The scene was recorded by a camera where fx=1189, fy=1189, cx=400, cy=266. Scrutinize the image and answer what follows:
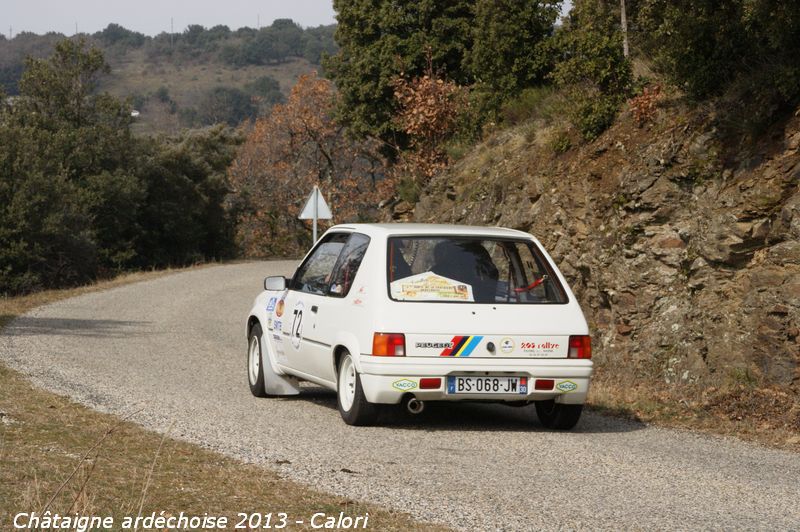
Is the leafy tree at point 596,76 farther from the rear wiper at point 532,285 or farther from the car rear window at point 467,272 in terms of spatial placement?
the rear wiper at point 532,285

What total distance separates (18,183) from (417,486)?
106 feet

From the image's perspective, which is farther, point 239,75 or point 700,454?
point 239,75

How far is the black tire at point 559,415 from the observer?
1039cm

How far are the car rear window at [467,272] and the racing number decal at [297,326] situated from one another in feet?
5.06

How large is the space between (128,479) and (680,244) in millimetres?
10196

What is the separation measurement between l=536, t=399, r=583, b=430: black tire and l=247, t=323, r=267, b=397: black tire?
10.4 feet

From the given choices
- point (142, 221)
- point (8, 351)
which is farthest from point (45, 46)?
point (8, 351)

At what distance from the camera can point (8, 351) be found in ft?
54.4

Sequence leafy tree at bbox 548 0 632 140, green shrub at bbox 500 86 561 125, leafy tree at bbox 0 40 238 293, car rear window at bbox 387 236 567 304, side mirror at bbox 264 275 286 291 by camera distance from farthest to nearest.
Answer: leafy tree at bbox 0 40 238 293 → green shrub at bbox 500 86 561 125 → leafy tree at bbox 548 0 632 140 → side mirror at bbox 264 275 286 291 → car rear window at bbox 387 236 567 304

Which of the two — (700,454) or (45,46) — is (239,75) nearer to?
(45,46)

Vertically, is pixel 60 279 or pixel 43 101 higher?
pixel 43 101

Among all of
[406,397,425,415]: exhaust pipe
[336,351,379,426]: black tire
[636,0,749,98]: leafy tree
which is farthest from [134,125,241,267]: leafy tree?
[406,397,425,415]: exhaust pipe

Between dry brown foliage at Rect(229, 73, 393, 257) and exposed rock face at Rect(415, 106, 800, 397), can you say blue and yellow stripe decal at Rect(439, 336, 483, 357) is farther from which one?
dry brown foliage at Rect(229, 73, 393, 257)

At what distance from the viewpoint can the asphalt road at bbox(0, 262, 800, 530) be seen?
6977 millimetres
